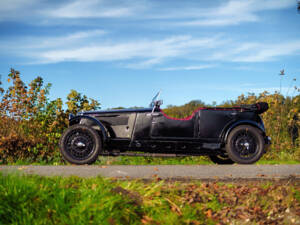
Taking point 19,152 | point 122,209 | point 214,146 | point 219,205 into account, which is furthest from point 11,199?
point 19,152

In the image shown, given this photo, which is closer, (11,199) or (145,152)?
(11,199)

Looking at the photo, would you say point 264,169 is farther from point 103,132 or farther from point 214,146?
point 103,132

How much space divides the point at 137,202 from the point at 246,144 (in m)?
3.79

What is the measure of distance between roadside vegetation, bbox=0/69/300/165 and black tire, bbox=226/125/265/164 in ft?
5.87

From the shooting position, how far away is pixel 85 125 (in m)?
6.88

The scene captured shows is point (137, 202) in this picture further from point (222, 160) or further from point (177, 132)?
point (222, 160)

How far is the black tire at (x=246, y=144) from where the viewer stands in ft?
23.7

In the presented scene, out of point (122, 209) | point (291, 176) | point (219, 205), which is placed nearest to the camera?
point (122, 209)

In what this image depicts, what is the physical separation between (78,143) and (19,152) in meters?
2.90

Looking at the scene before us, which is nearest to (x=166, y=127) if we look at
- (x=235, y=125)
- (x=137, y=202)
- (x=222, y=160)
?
(x=235, y=125)

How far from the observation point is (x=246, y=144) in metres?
7.27

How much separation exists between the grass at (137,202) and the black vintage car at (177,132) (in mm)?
2198

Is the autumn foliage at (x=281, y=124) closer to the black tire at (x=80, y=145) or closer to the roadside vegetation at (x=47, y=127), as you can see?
the roadside vegetation at (x=47, y=127)

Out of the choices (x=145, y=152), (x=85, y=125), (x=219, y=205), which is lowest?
(x=219, y=205)
